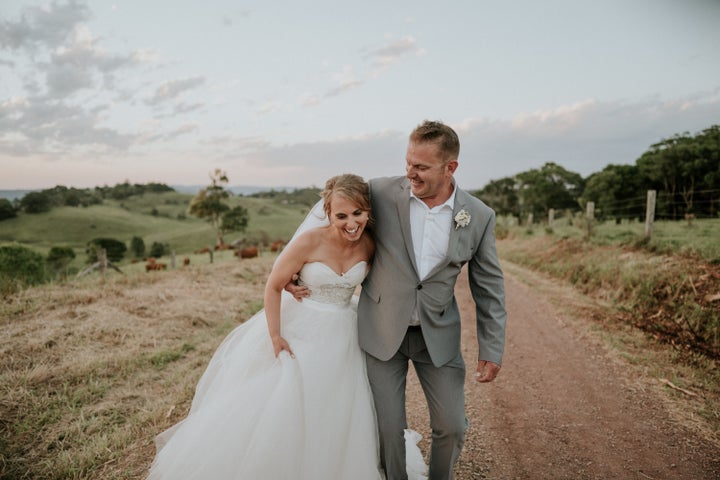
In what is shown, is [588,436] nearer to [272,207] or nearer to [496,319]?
[496,319]

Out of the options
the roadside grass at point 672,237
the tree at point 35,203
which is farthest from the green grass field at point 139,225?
the roadside grass at point 672,237

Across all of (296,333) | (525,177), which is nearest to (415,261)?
(296,333)

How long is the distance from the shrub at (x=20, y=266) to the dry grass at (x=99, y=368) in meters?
1.53

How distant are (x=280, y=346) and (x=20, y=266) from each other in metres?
13.8

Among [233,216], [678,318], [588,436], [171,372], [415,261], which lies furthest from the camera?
[233,216]

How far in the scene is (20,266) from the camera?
12672 mm

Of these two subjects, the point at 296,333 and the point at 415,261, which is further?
the point at 296,333

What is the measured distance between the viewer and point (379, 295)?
118 inches

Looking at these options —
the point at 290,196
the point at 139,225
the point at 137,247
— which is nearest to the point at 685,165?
the point at 137,247

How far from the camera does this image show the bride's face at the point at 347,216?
2.91 metres

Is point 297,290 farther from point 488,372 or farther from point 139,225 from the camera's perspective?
point 139,225

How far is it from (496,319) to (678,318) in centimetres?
593

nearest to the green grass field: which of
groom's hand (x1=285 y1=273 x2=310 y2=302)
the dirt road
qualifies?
the dirt road

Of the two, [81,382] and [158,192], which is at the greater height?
[158,192]
